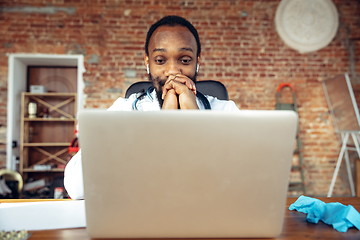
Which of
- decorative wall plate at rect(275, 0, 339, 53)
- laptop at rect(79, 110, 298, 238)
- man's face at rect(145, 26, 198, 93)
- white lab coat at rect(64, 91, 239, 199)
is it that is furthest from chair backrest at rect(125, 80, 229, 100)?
decorative wall plate at rect(275, 0, 339, 53)

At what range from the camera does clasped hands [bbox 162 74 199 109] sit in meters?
0.95

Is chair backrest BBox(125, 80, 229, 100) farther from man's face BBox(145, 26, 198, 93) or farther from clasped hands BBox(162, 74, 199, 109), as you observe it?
clasped hands BBox(162, 74, 199, 109)

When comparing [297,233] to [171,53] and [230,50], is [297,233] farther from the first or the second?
[230,50]

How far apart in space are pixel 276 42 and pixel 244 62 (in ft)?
1.70

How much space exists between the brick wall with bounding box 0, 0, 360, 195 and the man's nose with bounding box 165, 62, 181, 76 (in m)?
2.36

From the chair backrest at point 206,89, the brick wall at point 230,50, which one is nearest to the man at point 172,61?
the chair backrest at point 206,89

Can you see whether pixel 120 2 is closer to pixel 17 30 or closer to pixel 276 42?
pixel 17 30

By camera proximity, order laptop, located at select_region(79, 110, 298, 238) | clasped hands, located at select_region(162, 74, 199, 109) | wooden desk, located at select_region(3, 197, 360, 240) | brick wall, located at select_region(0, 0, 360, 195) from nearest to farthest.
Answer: laptop, located at select_region(79, 110, 298, 238), wooden desk, located at select_region(3, 197, 360, 240), clasped hands, located at select_region(162, 74, 199, 109), brick wall, located at select_region(0, 0, 360, 195)

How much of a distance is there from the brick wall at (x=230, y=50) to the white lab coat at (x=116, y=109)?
2.12 meters

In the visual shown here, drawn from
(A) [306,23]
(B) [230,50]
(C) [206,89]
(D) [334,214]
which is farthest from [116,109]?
(A) [306,23]

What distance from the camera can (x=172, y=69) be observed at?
3.75ft

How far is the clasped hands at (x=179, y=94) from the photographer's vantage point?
95cm

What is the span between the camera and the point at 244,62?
3.50 m

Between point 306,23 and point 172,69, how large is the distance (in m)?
3.13
